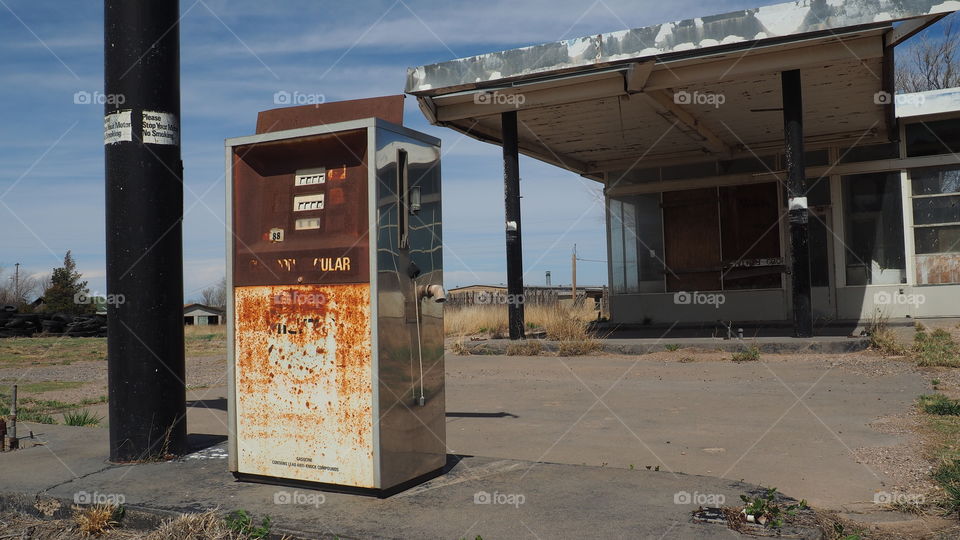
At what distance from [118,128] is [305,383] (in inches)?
87.6

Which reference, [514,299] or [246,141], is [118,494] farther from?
[514,299]

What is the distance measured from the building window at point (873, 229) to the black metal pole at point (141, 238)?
16.6 meters

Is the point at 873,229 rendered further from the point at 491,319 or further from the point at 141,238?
the point at 141,238

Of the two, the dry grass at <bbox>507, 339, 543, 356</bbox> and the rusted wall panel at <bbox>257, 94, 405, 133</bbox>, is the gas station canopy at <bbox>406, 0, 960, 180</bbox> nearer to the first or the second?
the dry grass at <bbox>507, 339, 543, 356</bbox>

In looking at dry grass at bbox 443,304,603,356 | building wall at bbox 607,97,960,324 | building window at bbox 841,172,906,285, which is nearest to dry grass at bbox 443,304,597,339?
dry grass at bbox 443,304,603,356

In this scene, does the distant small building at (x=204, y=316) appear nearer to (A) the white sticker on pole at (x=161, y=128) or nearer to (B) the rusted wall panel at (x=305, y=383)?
(A) the white sticker on pole at (x=161, y=128)

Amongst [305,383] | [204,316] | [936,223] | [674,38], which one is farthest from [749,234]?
[204,316]

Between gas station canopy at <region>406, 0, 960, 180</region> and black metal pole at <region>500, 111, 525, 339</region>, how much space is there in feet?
1.74

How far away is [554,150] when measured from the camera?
63.6 feet

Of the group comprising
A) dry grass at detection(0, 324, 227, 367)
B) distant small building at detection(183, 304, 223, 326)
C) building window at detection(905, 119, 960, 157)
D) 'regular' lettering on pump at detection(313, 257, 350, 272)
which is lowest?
dry grass at detection(0, 324, 227, 367)

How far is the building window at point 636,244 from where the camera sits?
789 inches

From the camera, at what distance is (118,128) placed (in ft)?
16.8

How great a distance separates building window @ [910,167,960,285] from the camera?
56.5 ft

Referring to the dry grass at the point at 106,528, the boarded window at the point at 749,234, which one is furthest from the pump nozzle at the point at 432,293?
the boarded window at the point at 749,234
